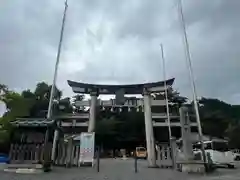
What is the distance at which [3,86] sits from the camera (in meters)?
30.1

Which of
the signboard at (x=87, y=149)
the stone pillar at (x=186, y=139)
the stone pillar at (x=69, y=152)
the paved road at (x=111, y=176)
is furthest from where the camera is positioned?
the stone pillar at (x=69, y=152)

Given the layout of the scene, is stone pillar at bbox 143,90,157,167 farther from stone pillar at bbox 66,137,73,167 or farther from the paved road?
the paved road

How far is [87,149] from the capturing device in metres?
15.0

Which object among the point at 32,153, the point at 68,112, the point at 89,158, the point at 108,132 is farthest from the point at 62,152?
the point at 68,112

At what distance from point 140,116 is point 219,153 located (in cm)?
2602

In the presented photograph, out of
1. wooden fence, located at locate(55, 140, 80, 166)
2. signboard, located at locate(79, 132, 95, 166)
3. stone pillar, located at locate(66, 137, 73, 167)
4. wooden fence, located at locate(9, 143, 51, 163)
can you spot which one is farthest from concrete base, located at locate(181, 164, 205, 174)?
stone pillar, located at locate(66, 137, 73, 167)

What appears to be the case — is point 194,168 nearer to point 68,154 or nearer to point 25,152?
point 25,152

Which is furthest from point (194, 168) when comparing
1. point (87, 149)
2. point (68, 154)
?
point (68, 154)

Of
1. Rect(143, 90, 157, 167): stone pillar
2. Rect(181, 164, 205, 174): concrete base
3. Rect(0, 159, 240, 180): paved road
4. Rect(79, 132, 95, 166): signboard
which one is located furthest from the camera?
Rect(143, 90, 157, 167): stone pillar

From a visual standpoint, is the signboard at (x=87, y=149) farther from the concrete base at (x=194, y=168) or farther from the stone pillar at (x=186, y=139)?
the concrete base at (x=194, y=168)

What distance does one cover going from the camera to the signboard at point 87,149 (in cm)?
1492

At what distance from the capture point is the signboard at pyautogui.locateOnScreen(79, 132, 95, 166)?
49.0 ft

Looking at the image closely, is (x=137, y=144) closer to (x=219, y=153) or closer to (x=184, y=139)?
(x=219, y=153)

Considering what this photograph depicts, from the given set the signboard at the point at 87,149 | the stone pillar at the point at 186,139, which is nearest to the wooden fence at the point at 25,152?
the signboard at the point at 87,149
